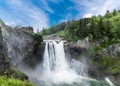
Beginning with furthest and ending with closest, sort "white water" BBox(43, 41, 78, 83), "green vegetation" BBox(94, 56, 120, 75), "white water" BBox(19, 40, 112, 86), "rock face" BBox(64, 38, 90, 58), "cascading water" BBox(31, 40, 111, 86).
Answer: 1. "rock face" BBox(64, 38, 90, 58)
2. "white water" BBox(43, 41, 78, 83)
3. "green vegetation" BBox(94, 56, 120, 75)
4. "cascading water" BBox(31, 40, 111, 86)
5. "white water" BBox(19, 40, 112, 86)

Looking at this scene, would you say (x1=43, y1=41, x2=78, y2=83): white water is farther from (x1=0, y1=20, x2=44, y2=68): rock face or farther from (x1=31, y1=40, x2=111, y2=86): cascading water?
(x1=0, y1=20, x2=44, y2=68): rock face

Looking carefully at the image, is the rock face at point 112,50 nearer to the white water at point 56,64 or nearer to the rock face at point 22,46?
the white water at point 56,64

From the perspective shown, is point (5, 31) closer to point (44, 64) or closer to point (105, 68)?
point (44, 64)

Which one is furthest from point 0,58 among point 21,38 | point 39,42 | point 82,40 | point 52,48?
point 82,40

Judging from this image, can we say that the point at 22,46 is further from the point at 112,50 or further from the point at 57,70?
the point at 112,50

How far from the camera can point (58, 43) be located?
62.6 meters

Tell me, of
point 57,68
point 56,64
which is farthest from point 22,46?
point 57,68

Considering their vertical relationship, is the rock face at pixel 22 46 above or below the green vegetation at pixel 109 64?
above

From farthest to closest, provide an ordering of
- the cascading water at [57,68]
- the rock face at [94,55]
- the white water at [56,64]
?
the rock face at [94,55] → the white water at [56,64] → the cascading water at [57,68]

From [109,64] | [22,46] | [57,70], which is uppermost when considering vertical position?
[22,46]

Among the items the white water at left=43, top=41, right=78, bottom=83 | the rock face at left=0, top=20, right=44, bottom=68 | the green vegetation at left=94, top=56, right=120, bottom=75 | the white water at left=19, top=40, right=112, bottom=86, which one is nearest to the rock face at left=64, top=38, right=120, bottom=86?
the green vegetation at left=94, top=56, right=120, bottom=75

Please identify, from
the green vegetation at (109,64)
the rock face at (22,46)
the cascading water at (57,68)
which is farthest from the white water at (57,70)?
the green vegetation at (109,64)

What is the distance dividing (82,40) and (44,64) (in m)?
14.6

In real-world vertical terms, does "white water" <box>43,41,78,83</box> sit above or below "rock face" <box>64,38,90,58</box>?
below
